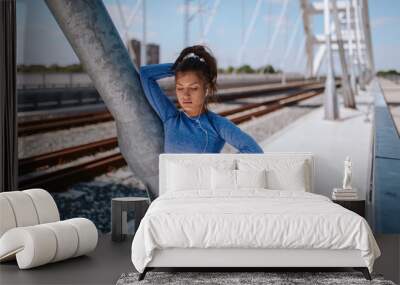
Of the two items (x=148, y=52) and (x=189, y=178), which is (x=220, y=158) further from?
(x=148, y=52)

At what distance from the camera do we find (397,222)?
672 cm

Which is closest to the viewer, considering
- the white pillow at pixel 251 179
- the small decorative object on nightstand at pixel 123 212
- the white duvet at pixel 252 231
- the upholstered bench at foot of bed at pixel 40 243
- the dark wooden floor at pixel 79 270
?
the white duvet at pixel 252 231

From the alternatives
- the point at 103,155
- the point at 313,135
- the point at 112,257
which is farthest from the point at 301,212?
the point at 103,155

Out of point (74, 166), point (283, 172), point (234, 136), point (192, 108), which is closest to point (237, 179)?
point (283, 172)

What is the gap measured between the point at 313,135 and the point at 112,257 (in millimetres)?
2307

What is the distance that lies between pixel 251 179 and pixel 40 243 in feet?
5.73

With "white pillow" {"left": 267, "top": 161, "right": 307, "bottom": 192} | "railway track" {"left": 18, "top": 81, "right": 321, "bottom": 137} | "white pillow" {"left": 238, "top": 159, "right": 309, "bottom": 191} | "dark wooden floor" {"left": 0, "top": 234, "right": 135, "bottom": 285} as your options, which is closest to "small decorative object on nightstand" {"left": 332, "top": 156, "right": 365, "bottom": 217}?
"white pillow" {"left": 238, "top": 159, "right": 309, "bottom": 191}

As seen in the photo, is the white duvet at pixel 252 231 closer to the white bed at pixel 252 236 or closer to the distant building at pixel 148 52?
the white bed at pixel 252 236

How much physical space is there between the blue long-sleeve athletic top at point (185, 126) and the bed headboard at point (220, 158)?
0.24m

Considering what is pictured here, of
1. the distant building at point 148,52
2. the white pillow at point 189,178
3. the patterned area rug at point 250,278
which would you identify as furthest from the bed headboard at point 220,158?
the patterned area rug at point 250,278

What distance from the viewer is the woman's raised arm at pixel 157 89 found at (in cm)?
670

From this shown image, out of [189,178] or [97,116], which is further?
[97,116]

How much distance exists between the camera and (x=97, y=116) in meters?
6.88

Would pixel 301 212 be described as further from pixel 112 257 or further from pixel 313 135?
pixel 313 135
